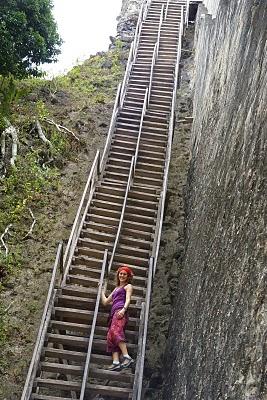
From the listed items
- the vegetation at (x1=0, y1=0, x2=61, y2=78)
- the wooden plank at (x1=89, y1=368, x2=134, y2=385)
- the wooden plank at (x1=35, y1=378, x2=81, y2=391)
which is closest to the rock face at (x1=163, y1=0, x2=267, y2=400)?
the wooden plank at (x1=89, y1=368, x2=134, y2=385)

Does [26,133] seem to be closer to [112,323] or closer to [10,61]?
[10,61]

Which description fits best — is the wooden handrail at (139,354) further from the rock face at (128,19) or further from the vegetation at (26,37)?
the rock face at (128,19)

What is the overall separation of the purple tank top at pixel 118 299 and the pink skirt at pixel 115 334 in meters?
0.09

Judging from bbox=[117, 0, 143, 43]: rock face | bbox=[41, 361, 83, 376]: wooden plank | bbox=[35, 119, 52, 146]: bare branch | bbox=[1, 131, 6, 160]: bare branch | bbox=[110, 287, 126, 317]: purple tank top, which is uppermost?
bbox=[117, 0, 143, 43]: rock face

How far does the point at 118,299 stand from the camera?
21.1 ft

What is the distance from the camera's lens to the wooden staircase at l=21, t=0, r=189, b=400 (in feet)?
20.7

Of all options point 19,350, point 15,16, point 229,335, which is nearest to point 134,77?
point 15,16

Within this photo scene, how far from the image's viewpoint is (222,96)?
25.7ft

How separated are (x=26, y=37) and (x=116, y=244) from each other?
7236 millimetres

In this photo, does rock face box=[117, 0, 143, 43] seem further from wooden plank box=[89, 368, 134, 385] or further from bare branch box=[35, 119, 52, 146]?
wooden plank box=[89, 368, 134, 385]

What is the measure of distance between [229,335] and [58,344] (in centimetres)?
334

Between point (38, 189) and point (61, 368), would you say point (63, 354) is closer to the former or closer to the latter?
point (61, 368)

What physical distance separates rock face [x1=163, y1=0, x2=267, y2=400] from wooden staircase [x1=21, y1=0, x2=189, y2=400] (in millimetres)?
669

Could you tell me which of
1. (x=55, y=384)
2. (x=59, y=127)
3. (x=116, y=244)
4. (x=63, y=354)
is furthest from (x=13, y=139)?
(x=55, y=384)
